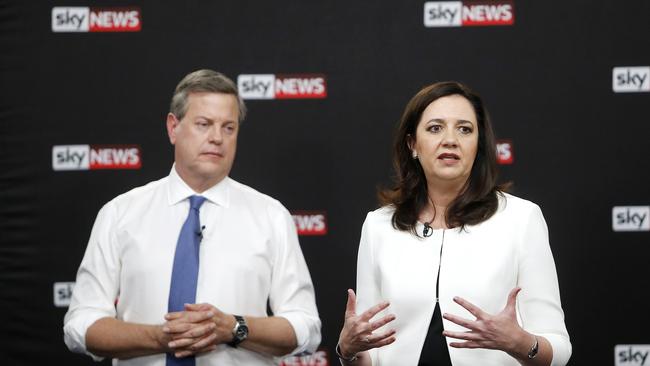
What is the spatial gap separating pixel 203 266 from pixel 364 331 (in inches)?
30.3

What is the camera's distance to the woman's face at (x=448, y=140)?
8.48ft

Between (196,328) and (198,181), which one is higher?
(198,181)

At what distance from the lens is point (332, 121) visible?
3.95m

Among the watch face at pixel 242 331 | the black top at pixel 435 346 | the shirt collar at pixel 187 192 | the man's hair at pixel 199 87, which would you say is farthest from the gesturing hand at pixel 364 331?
the man's hair at pixel 199 87

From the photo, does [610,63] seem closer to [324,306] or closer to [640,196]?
[640,196]

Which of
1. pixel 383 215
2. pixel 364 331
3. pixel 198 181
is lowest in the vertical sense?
pixel 364 331

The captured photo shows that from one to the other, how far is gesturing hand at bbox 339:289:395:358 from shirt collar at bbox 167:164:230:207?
79cm

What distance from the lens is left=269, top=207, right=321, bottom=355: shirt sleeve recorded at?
291cm

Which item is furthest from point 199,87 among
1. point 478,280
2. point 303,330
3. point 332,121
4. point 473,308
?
point 473,308

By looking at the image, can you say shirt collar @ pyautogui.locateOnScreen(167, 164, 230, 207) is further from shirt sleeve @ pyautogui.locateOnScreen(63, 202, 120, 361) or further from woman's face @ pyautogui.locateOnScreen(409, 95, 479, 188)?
woman's face @ pyautogui.locateOnScreen(409, 95, 479, 188)

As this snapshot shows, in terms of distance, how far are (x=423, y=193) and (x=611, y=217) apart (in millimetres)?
1466

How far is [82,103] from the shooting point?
13.2 feet

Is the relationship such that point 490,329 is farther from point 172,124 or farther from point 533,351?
point 172,124

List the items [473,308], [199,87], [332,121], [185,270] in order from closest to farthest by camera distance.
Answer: [473,308] → [185,270] → [199,87] → [332,121]
